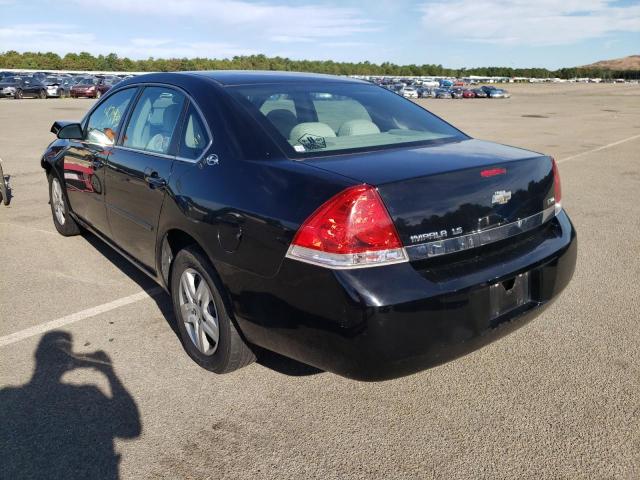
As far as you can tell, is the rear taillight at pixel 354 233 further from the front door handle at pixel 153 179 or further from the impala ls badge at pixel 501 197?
the front door handle at pixel 153 179

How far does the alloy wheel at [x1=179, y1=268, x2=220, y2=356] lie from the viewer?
3.14m

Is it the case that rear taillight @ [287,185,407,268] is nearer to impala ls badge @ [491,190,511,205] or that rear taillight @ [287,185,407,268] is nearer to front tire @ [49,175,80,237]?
impala ls badge @ [491,190,511,205]

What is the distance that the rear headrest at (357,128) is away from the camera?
3.40 meters

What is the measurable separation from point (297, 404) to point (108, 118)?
2.96 metres

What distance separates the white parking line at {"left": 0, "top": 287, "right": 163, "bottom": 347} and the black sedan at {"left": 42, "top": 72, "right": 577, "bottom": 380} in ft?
1.72

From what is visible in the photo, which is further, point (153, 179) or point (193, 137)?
point (153, 179)

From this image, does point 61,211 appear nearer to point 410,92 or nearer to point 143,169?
point 143,169

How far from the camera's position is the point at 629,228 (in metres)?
6.26

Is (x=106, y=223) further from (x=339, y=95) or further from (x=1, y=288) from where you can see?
(x=339, y=95)

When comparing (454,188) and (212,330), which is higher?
(454,188)

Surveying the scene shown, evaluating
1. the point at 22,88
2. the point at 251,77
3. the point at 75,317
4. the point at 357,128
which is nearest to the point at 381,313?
the point at 357,128

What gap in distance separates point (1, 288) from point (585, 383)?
4310 mm

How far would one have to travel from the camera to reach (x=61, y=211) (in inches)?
232

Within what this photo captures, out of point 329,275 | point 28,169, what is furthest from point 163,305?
point 28,169
